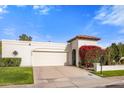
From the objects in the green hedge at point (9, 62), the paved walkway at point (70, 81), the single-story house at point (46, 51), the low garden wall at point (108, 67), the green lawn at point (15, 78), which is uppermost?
the single-story house at point (46, 51)

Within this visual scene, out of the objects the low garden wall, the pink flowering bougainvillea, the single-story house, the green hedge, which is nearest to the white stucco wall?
the single-story house

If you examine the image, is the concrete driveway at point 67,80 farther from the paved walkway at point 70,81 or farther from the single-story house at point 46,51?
the single-story house at point 46,51

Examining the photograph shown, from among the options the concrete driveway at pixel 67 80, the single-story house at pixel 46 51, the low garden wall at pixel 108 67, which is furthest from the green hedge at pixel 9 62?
the low garden wall at pixel 108 67

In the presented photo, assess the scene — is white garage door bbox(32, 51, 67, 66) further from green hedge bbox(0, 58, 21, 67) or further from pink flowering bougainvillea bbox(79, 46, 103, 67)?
pink flowering bougainvillea bbox(79, 46, 103, 67)

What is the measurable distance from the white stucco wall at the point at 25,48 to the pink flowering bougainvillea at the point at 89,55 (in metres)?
4.59

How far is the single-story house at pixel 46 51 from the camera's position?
74.1 ft

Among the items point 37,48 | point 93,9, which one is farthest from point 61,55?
point 93,9

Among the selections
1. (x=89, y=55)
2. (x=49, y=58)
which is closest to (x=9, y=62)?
(x=49, y=58)

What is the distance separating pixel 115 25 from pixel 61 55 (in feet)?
30.3

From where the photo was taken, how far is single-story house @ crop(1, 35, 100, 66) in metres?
22.6

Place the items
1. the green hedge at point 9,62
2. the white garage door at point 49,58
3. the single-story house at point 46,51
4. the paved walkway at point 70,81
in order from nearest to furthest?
the paved walkway at point 70,81, the green hedge at point 9,62, the single-story house at point 46,51, the white garage door at point 49,58

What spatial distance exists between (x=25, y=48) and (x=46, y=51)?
293 centimetres

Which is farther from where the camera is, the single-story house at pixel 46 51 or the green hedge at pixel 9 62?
the single-story house at pixel 46 51
